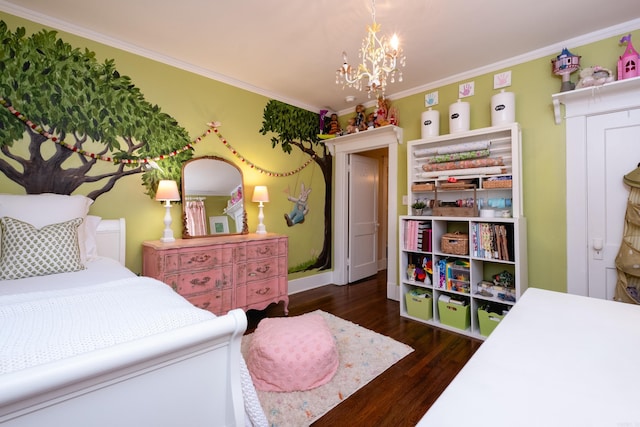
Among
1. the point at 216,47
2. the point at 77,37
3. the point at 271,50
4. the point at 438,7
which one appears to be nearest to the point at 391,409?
the point at 438,7

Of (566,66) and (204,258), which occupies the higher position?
(566,66)

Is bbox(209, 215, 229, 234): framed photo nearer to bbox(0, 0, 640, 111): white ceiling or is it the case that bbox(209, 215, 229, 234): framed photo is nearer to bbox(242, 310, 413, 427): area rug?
bbox(242, 310, 413, 427): area rug

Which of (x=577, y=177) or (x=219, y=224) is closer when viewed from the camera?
(x=577, y=177)

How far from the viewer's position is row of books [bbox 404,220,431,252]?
9.57ft

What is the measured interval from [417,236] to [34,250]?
3.00m

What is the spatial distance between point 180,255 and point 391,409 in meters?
1.95

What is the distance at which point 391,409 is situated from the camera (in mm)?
1663

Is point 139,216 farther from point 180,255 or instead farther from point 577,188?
point 577,188

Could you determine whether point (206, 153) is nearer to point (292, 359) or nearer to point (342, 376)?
point (292, 359)

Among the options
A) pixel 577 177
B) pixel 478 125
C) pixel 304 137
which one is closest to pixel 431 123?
pixel 478 125

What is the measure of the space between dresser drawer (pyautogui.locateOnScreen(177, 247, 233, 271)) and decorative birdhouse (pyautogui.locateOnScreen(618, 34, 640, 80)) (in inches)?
139

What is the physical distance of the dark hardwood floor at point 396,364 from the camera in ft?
5.32

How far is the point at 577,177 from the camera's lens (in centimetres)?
242

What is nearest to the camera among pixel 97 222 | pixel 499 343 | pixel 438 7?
pixel 499 343
